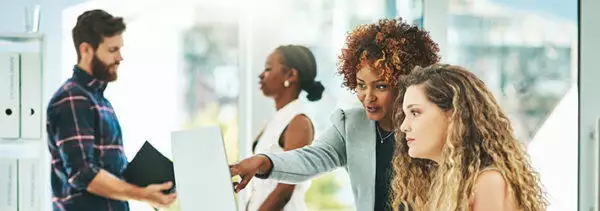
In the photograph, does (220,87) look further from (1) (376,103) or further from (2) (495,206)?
(2) (495,206)

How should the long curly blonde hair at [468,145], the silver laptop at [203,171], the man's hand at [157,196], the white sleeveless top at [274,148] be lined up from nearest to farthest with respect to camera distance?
the long curly blonde hair at [468,145] < the silver laptop at [203,171] < the man's hand at [157,196] < the white sleeveless top at [274,148]

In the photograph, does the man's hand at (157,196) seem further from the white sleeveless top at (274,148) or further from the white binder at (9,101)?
the white binder at (9,101)

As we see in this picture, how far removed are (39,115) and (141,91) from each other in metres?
0.40

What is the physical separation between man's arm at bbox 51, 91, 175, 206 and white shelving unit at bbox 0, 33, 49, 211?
0.10m

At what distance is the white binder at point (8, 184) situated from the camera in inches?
137

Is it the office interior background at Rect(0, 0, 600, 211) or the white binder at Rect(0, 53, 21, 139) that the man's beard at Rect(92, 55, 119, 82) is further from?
the white binder at Rect(0, 53, 21, 139)

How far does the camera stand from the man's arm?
342 centimetres

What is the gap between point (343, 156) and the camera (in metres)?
3.19

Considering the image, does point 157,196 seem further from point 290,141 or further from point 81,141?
point 290,141

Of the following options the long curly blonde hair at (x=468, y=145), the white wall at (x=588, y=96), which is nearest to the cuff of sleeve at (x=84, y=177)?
the long curly blonde hair at (x=468, y=145)

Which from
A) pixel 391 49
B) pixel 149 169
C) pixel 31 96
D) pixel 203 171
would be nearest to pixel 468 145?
pixel 391 49

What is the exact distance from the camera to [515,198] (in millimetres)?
2465

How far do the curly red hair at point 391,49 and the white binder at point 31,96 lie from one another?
1.26 metres

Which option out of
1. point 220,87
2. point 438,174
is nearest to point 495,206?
point 438,174
